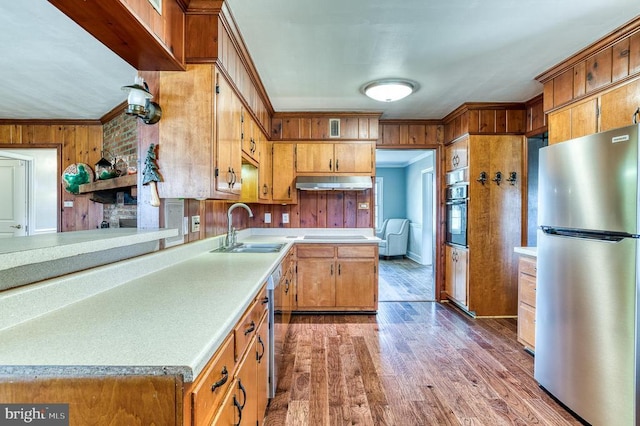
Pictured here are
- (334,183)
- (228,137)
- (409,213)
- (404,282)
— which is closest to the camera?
(228,137)

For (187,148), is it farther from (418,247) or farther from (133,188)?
(418,247)

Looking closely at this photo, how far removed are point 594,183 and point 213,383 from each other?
2.07 meters

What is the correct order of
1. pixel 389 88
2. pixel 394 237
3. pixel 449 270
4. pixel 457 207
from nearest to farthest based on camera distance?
pixel 389 88
pixel 457 207
pixel 449 270
pixel 394 237

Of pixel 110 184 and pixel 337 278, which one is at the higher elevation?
pixel 110 184

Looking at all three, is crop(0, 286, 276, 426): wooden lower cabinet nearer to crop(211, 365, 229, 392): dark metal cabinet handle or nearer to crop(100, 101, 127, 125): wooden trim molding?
crop(211, 365, 229, 392): dark metal cabinet handle

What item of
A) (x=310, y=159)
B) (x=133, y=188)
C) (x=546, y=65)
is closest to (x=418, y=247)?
(x=310, y=159)

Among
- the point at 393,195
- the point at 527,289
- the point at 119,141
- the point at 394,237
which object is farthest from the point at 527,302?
the point at 393,195

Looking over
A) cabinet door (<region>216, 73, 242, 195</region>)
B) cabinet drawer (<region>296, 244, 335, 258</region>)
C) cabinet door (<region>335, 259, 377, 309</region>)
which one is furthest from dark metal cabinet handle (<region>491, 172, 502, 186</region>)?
cabinet door (<region>216, 73, 242, 195</region>)

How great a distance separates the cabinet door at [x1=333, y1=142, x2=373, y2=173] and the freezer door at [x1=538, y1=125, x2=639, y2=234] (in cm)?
195

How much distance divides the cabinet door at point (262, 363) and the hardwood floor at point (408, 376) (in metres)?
0.25

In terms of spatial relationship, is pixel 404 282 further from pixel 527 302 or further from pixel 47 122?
pixel 47 122

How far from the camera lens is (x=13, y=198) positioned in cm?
209

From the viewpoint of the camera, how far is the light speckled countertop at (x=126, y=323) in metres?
0.71

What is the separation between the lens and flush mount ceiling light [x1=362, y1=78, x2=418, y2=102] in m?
2.84
